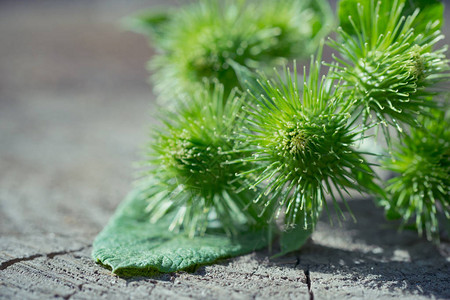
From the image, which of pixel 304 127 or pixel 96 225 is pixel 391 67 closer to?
pixel 304 127

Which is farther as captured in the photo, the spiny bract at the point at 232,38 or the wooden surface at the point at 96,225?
the spiny bract at the point at 232,38

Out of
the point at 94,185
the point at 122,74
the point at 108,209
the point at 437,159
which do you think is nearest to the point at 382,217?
the point at 437,159

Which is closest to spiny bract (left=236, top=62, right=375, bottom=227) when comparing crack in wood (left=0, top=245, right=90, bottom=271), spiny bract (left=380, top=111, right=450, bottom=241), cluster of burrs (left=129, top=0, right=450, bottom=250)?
cluster of burrs (left=129, top=0, right=450, bottom=250)

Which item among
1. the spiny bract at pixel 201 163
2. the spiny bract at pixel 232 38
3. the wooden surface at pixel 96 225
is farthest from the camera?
the spiny bract at pixel 232 38

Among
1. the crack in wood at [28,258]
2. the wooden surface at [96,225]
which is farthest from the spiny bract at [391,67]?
the crack in wood at [28,258]

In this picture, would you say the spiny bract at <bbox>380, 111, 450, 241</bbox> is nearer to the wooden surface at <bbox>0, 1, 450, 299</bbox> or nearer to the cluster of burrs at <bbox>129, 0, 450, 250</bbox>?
the cluster of burrs at <bbox>129, 0, 450, 250</bbox>

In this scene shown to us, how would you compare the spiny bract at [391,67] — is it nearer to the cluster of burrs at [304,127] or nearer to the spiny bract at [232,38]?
the cluster of burrs at [304,127]

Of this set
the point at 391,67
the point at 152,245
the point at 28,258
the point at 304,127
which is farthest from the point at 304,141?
the point at 28,258
